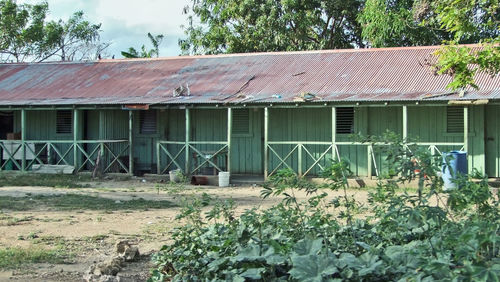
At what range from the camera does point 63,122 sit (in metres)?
18.1

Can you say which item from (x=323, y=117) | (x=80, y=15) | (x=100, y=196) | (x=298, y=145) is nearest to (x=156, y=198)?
(x=100, y=196)

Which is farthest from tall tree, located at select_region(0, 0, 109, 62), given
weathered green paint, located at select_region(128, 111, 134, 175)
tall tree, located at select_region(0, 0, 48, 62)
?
weathered green paint, located at select_region(128, 111, 134, 175)

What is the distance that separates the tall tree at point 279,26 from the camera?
72.1 feet

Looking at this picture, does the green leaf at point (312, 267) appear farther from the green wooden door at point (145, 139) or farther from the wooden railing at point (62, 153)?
the green wooden door at point (145, 139)

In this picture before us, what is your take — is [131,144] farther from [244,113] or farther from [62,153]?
[244,113]

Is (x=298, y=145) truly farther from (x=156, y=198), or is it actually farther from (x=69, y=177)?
(x=69, y=177)

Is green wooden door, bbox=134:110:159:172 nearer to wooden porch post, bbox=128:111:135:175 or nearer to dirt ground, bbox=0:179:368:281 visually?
wooden porch post, bbox=128:111:135:175

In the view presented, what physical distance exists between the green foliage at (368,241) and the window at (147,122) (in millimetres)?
12849

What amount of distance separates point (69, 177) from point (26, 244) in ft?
29.3

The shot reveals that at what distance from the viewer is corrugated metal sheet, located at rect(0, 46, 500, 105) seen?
1430cm

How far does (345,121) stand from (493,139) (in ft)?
12.7

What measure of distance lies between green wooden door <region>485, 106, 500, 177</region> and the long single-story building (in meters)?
0.02

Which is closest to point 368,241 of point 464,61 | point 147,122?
point 464,61

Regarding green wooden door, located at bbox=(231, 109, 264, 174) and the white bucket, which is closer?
the white bucket
